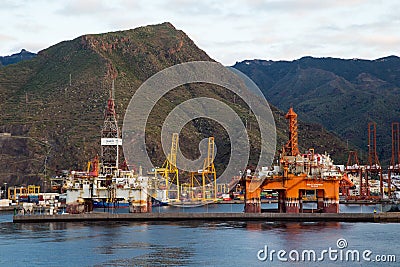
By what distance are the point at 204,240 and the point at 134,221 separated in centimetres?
3026

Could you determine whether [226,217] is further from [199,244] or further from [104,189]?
[199,244]

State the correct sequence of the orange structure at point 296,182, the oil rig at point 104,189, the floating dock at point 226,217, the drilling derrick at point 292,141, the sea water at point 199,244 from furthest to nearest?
the oil rig at point 104,189 → the drilling derrick at point 292,141 → the orange structure at point 296,182 → the floating dock at point 226,217 → the sea water at point 199,244

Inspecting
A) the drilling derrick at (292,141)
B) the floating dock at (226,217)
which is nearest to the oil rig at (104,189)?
the floating dock at (226,217)

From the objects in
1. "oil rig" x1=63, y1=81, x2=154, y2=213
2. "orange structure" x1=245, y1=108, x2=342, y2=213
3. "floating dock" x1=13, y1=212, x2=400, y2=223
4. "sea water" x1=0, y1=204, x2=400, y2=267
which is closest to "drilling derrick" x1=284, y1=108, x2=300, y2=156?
"orange structure" x1=245, y1=108, x2=342, y2=213

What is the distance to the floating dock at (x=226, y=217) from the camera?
10606 centimetres

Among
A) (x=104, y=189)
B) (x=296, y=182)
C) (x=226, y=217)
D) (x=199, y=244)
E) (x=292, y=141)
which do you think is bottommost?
(x=199, y=244)

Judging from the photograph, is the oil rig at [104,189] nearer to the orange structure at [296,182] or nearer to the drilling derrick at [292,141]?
the orange structure at [296,182]

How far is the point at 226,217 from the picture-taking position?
111 m

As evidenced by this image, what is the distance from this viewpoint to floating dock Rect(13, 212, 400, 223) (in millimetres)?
106062

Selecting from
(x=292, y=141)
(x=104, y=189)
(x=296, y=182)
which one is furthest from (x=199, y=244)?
(x=292, y=141)

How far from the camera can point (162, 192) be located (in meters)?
181

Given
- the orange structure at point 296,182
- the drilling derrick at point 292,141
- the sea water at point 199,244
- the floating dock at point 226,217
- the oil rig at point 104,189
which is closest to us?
the sea water at point 199,244

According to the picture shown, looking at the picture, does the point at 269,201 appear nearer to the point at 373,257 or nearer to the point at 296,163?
the point at 296,163

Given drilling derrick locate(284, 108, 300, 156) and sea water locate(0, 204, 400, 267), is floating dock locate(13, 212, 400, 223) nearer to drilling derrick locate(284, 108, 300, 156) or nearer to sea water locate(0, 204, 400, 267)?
sea water locate(0, 204, 400, 267)
